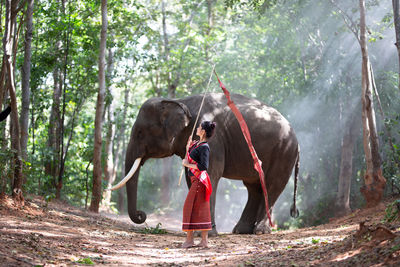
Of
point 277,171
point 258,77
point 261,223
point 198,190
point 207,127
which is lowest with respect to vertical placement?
point 261,223

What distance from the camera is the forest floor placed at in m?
4.35

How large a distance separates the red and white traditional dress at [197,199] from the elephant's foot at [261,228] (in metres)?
3.20

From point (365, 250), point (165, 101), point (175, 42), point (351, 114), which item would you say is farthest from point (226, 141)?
point (175, 42)

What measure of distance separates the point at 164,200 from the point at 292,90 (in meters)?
8.19

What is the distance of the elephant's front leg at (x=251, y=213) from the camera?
33.3 feet

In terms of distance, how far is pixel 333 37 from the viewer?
17.8m

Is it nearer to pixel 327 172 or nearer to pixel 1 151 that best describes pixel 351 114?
pixel 327 172

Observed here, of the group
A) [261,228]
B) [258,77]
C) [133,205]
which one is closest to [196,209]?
[133,205]

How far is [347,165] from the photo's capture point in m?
16.4

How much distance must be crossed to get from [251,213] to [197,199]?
379 centimetres

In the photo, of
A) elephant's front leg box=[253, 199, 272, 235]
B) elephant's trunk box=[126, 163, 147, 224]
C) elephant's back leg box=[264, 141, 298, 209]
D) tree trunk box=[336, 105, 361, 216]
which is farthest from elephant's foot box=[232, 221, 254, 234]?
tree trunk box=[336, 105, 361, 216]

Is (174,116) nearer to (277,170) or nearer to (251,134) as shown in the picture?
(251,134)

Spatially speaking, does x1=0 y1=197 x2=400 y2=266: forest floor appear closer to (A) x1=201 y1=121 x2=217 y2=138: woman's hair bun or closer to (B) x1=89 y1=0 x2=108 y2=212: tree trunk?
(A) x1=201 y1=121 x2=217 y2=138: woman's hair bun

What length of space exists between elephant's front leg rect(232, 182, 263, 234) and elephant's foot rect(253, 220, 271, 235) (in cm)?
28
